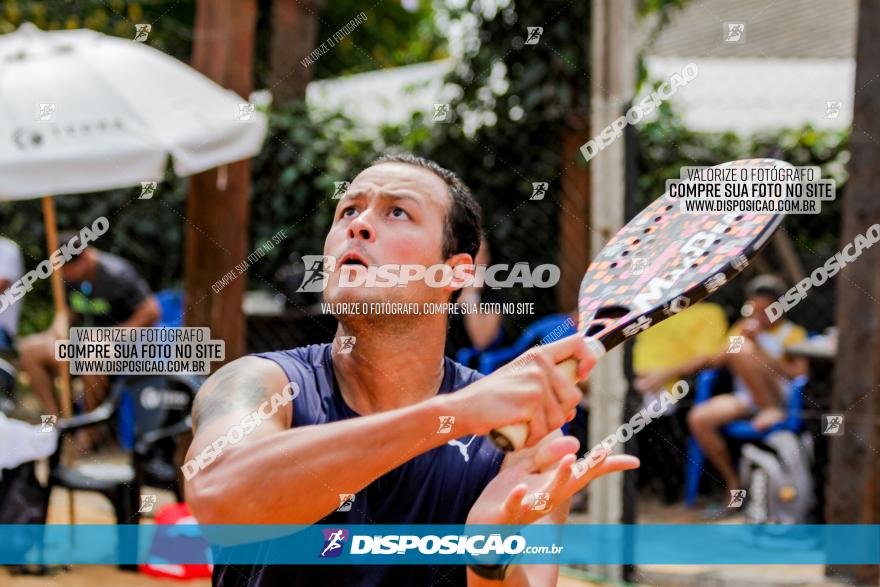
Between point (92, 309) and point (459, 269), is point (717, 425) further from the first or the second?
point (459, 269)

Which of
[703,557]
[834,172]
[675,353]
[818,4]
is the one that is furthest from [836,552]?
[818,4]

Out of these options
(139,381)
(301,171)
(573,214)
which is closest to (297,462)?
(139,381)

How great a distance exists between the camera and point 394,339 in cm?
268

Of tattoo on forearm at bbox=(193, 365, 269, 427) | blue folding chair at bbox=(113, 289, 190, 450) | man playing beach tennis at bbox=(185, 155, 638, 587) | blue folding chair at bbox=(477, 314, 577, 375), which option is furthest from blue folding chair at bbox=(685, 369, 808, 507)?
tattoo on forearm at bbox=(193, 365, 269, 427)

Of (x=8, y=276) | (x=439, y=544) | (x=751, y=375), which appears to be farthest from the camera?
(x=751, y=375)

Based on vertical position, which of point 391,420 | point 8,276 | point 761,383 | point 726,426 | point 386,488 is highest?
point 8,276

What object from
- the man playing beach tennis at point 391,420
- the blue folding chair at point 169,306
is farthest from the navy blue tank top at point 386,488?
the blue folding chair at point 169,306

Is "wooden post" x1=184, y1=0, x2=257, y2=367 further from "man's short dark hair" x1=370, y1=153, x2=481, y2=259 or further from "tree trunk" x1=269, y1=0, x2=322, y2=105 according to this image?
"man's short dark hair" x1=370, y1=153, x2=481, y2=259

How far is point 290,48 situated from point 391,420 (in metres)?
7.09

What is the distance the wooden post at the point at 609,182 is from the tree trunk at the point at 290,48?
3.40 m

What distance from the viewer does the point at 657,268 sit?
98.2 inches

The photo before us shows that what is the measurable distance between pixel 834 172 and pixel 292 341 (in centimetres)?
353

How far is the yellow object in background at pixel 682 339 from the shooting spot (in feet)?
22.0

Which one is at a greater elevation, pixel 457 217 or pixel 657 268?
pixel 457 217
